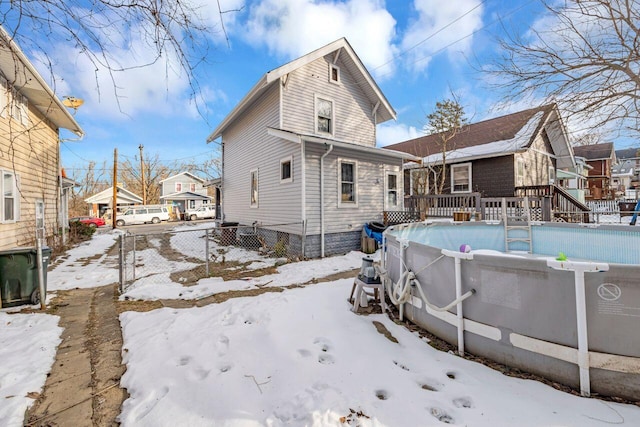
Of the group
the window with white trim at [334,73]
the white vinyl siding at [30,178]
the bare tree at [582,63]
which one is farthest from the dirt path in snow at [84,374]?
the bare tree at [582,63]

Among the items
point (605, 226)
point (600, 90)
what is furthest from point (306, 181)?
point (600, 90)

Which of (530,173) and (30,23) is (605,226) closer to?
(30,23)

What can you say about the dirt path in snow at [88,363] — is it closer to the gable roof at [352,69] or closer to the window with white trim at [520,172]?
the gable roof at [352,69]

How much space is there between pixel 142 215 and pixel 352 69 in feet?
85.7

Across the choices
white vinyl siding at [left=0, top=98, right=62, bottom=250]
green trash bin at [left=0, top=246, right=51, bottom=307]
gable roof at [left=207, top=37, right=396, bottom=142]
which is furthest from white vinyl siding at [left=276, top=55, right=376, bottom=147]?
green trash bin at [left=0, top=246, right=51, bottom=307]

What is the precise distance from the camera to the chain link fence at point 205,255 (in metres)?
6.34

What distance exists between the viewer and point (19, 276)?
470cm

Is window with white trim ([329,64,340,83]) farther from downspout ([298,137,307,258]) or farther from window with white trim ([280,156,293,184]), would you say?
downspout ([298,137,307,258])

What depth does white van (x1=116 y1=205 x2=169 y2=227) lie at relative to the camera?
27266 mm

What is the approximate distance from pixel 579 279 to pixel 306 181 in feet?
23.6

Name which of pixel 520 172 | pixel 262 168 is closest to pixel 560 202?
pixel 520 172

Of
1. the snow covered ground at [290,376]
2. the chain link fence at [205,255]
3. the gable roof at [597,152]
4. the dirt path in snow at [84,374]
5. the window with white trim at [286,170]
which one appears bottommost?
the dirt path in snow at [84,374]

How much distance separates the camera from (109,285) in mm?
6250

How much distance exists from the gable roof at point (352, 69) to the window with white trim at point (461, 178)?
5690 mm
